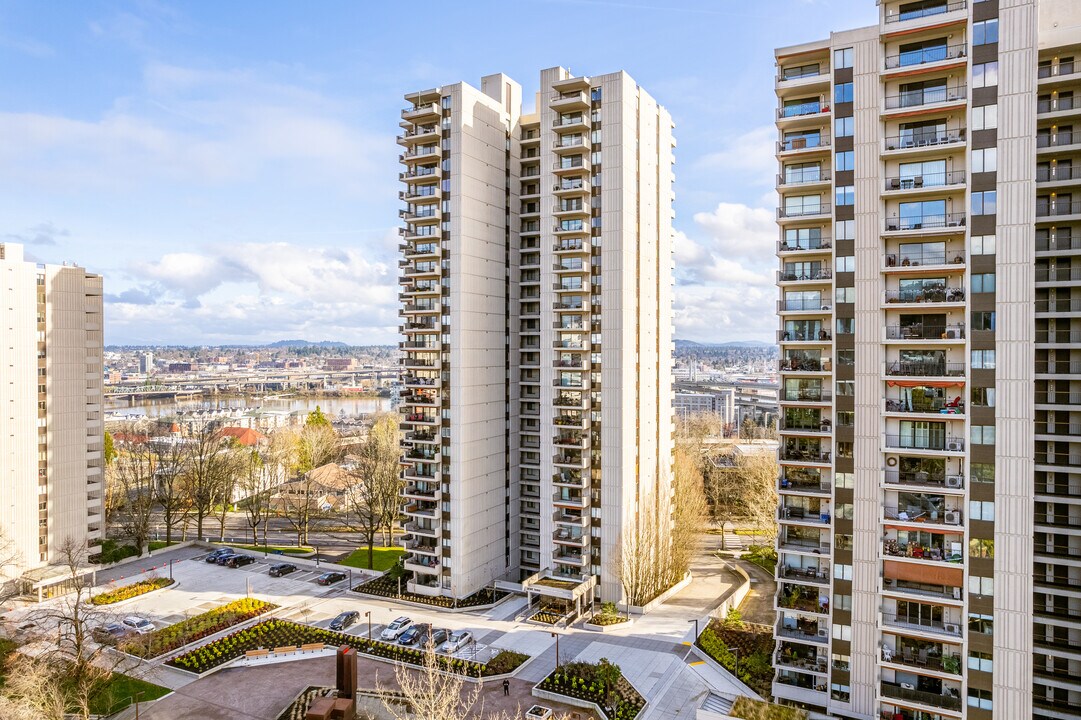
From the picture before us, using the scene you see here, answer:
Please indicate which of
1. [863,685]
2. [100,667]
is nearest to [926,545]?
[863,685]

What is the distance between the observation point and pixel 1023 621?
2786 cm

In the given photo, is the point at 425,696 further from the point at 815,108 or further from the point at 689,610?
the point at 815,108

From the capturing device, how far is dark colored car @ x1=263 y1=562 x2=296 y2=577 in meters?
55.5

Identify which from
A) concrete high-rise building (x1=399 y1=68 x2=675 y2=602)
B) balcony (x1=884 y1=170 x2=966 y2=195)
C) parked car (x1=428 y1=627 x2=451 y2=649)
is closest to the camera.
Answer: balcony (x1=884 y1=170 x2=966 y2=195)

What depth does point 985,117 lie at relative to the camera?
28984 millimetres

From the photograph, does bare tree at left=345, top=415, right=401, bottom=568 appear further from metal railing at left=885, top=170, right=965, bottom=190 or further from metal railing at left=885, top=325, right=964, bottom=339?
metal railing at left=885, top=170, right=965, bottom=190

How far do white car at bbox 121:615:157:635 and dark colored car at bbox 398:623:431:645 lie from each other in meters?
17.2

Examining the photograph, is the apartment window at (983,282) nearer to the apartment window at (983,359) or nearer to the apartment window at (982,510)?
the apartment window at (983,359)

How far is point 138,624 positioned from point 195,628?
13.9 feet

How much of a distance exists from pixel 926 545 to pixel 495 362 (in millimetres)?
32265

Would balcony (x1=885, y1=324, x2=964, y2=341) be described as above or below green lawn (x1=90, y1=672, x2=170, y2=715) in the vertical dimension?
above

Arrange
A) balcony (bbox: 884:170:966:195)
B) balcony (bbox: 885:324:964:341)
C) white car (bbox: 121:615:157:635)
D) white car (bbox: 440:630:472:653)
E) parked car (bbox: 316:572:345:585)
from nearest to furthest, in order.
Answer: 1. balcony (bbox: 885:324:964:341)
2. balcony (bbox: 884:170:966:195)
3. white car (bbox: 440:630:472:653)
4. white car (bbox: 121:615:157:635)
5. parked car (bbox: 316:572:345:585)

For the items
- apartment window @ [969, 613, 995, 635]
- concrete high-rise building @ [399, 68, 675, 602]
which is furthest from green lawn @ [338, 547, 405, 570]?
apartment window @ [969, 613, 995, 635]

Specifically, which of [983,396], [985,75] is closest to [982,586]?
[983,396]
